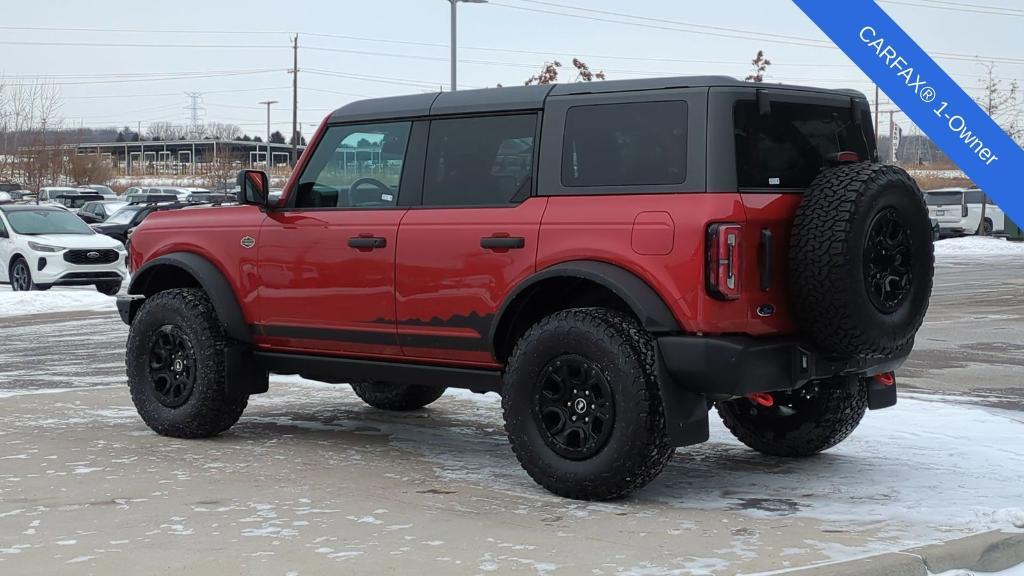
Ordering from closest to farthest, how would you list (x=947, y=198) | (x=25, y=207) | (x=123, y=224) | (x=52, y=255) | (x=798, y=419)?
(x=798, y=419)
(x=52, y=255)
(x=25, y=207)
(x=123, y=224)
(x=947, y=198)

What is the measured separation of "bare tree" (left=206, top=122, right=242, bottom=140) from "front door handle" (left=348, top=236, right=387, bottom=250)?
130791 mm

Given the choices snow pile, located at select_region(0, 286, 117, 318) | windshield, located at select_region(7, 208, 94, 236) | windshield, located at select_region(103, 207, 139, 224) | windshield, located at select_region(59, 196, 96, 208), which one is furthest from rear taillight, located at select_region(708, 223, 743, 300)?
windshield, located at select_region(59, 196, 96, 208)

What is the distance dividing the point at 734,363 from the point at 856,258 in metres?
0.74

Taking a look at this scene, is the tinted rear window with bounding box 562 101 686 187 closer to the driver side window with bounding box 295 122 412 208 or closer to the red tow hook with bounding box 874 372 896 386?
the driver side window with bounding box 295 122 412 208

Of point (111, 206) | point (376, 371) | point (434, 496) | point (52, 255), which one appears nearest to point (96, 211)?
point (111, 206)

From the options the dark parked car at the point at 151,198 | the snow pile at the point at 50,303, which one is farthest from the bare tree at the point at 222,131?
the snow pile at the point at 50,303

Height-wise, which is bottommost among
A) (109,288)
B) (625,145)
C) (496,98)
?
(109,288)

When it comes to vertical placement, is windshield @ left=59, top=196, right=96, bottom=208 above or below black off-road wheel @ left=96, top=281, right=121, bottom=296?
above

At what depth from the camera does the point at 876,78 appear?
800cm

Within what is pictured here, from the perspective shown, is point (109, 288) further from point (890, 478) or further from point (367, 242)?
point (890, 478)

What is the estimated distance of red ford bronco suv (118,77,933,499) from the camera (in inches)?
238

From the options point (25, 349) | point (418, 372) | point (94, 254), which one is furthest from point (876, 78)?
point (94, 254)

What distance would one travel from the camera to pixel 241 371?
8.06m

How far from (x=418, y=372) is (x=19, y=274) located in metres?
16.7
